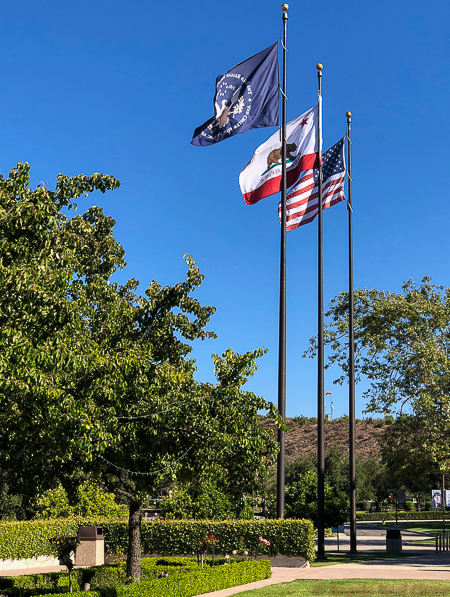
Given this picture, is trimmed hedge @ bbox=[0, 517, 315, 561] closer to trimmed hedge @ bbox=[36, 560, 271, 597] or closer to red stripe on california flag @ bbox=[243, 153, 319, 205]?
trimmed hedge @ bbox=[36, 560, 271, 597]

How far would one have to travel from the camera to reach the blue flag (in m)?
Answer: 20.3

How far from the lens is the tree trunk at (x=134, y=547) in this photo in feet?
54.0

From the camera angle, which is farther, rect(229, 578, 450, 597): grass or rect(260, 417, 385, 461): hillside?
rect(260, 417, 385, 461): hillside

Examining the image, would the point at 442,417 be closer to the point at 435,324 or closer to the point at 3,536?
the point at 435,324

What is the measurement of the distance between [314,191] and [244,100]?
21.3ft

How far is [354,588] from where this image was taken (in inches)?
593

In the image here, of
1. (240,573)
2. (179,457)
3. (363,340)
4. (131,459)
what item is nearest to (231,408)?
(179,457)

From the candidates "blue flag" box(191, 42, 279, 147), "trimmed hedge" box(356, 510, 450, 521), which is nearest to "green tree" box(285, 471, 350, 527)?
"blue flag" box(191, 42, 279, 147)

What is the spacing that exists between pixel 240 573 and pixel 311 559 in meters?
5.59

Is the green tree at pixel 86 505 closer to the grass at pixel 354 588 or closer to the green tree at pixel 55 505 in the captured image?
the green tree at pixel 55 505

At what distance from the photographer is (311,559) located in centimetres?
2241

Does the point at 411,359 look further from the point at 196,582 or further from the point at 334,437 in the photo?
the point at 334,437

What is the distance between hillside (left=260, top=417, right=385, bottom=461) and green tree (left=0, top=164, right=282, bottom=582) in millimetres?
84326

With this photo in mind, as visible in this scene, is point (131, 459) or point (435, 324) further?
point (435, 324)
